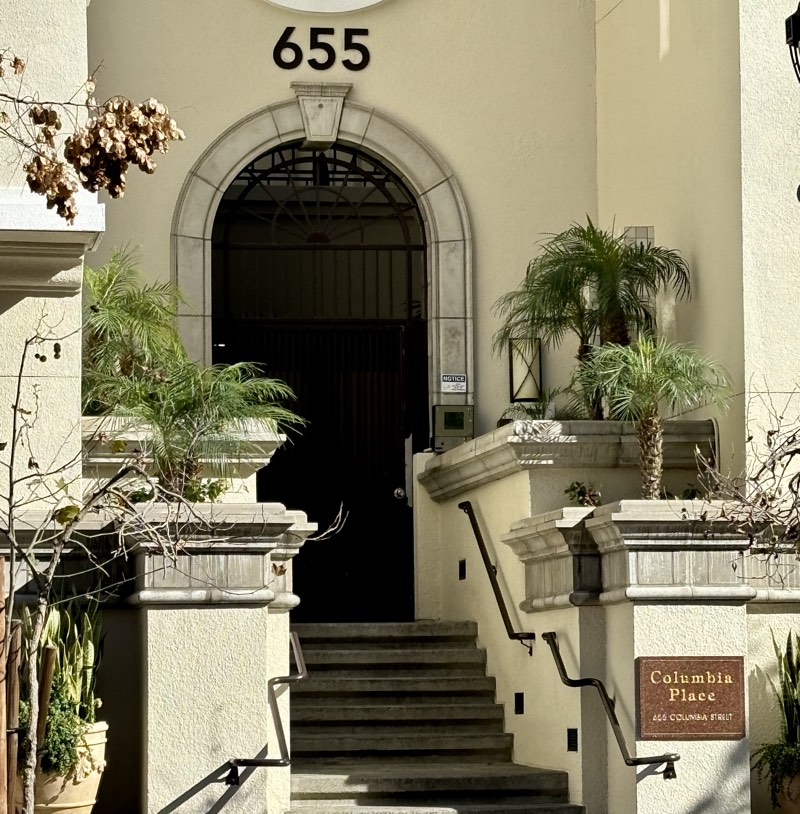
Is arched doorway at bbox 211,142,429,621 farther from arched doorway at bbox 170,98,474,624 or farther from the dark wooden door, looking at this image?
arched doorway at bbox 170,98,474,624

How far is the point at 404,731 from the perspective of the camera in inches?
516

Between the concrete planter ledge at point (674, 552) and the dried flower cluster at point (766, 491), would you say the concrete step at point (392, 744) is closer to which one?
the concrete planter ledge at point (674, 552)

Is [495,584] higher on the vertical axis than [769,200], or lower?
lower

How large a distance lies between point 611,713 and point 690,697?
0.53 m

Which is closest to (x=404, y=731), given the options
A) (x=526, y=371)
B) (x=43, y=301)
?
(x=526, y=371)

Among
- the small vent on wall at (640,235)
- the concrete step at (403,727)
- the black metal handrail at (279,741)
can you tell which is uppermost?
the small vent on wall at (640,235)

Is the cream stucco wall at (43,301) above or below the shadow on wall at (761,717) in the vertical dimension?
above

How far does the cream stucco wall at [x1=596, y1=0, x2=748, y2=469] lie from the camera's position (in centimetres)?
1311

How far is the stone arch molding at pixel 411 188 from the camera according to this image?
15.7 metres

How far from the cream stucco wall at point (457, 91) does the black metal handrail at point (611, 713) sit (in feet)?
14.3

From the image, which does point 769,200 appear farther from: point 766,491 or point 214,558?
point 214,558

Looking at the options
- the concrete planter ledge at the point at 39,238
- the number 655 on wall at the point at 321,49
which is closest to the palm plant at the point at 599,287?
the number 655 on wall at the point at 321,49

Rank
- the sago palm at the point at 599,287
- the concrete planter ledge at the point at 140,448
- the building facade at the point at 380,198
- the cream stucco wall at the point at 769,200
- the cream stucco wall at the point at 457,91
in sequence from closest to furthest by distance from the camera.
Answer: the concrete planter ledge at the point at 140,448 < the cream stucco wall at the point at 769,200 < the sago palm at the point at 599,287 < the building facade at the point at 380,198 < the cream stucco wall at the point at 457,91

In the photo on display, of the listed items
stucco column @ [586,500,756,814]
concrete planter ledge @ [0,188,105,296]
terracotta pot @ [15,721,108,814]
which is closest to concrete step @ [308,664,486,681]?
stucco column @ [586,500,756,814]
